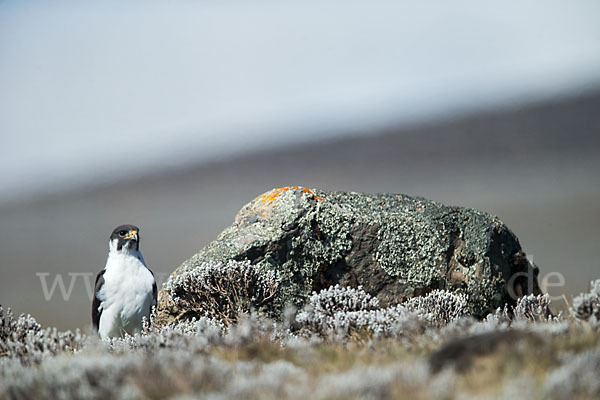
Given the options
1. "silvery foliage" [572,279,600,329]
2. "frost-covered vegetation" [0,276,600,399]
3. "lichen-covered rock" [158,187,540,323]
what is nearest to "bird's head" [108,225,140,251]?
"lichen-covered rock" [158,187,540,323]

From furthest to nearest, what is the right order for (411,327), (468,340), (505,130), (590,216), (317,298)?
(505,130) < (590,216) < (317,298) < (411,327) < (468,340)

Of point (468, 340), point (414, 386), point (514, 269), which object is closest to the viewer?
point (414, 386)

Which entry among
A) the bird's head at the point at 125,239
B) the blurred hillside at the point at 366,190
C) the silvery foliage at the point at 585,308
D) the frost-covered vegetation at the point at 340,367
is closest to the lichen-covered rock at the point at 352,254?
the bird's head at the point at 125,239

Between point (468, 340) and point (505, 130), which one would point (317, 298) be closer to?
point (468, 340)

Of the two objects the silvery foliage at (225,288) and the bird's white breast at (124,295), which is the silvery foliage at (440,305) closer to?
the silvery foliage at (225,288)

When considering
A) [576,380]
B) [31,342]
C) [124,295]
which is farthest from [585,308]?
[124,295]

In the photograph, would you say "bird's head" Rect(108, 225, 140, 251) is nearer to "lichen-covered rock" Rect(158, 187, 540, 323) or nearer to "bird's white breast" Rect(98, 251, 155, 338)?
"bird's white breast" Rect(98, 251, 155, 338)

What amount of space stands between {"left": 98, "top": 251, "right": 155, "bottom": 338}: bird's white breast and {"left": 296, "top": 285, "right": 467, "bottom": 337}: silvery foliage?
85.6 inches

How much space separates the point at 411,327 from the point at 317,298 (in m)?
2.23

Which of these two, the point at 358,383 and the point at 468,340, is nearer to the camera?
the point at 358,383

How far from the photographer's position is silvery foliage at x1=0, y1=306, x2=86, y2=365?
586 cm

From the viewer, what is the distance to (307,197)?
8.53 meters

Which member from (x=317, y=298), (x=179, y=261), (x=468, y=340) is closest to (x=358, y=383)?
(x=468, y=340)

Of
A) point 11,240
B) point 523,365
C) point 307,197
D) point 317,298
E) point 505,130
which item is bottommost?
point 523,365
